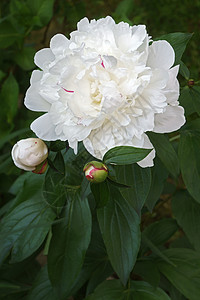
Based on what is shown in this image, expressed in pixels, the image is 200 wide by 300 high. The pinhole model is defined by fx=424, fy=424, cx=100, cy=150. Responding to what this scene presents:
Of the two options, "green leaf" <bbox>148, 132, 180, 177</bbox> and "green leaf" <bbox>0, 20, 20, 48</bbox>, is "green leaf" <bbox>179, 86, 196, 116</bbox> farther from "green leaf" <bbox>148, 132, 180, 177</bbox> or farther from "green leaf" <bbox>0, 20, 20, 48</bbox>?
"green leaf" <bbox>0, 20, 20, 48</bbox>

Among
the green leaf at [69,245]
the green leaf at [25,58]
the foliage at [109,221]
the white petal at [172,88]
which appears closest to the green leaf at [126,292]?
the foliage at [109,221]

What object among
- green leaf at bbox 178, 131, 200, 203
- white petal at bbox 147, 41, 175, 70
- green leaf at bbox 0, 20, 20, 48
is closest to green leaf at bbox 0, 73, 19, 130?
green leaf at bbox 0, 20, 20, 48

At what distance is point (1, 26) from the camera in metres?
1.26

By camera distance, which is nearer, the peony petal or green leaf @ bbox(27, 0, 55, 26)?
the peony petal

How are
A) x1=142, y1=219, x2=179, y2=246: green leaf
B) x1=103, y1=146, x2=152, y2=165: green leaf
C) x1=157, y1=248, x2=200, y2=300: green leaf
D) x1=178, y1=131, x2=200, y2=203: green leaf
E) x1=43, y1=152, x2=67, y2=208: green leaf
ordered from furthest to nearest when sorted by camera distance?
1. x1=142, y1=219, x2=179, y2=246: green leaf
2. x1=157, y1=248, x2=200, y2=300: green leaf
3. x1=178, y1=131, x2=200, y2=203: green leaf
4. x1=43, y1=152, x2=67, y2=208: green leaf
5. x1=103, y1=146, x2=152, y2=165: green leaf

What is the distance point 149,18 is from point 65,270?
132cm

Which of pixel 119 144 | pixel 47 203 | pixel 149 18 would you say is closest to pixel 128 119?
pixel 119 144

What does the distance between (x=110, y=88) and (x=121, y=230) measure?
0.25 meters

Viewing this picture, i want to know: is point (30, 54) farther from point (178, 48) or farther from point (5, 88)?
point (178, 48)

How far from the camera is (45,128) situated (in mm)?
545

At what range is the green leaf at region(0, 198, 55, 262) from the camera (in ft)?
2.31

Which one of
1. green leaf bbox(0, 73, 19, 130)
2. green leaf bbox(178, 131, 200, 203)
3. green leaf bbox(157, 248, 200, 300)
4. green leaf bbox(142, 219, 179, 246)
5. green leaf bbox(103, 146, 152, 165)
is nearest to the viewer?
green leaf bbox(103, 146, 152, 165)

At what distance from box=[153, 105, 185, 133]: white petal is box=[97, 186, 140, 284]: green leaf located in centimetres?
15

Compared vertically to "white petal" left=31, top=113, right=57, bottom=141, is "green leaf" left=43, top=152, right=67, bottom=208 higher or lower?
lower
